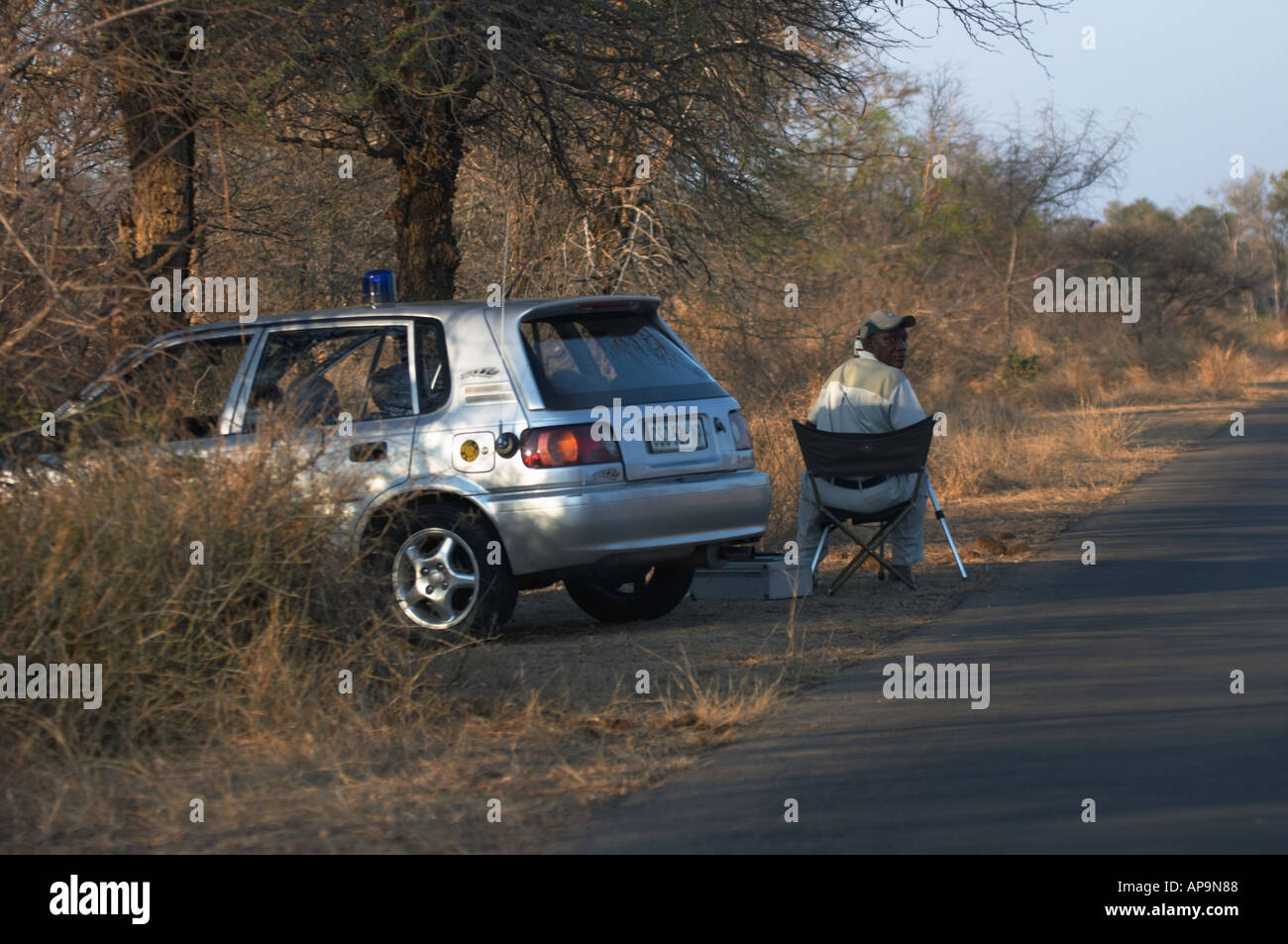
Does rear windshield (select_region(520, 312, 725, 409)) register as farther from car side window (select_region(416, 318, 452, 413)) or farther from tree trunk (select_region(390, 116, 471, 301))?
tree trunk (select_region(390, 116, 471, 301))

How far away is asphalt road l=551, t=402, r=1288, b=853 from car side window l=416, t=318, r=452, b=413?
2434 millimetres

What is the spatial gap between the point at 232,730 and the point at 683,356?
3383 mm

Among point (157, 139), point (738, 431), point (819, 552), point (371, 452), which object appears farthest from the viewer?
point (157, 139)

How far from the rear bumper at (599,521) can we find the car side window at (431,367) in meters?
0.58

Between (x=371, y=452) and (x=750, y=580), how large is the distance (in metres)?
2.67

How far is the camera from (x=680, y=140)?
11.1 metres

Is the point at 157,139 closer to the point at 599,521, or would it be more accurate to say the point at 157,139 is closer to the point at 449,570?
the point at 449,570

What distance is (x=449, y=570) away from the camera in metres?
7.02

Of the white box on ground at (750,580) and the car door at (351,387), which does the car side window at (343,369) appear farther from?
the white box on ground at (750,580)

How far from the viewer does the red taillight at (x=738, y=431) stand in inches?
303

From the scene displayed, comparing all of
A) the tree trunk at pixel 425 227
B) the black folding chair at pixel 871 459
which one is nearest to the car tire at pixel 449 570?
the black folding chair at pixel 871 459

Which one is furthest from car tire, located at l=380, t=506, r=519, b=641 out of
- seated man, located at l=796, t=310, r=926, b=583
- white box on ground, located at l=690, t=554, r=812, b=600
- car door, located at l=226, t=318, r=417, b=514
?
seated man, located at l=796, t=310, r=926, b=583

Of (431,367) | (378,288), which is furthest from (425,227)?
(431,367)
